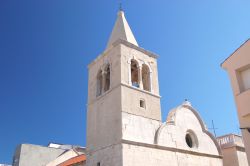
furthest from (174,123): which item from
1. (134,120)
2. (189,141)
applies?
(134,120)

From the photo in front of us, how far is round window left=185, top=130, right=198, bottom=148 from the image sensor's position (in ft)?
52.6

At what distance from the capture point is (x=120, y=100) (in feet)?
44.9

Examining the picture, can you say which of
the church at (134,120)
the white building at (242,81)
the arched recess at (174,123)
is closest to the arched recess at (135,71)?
the church at (134,120)

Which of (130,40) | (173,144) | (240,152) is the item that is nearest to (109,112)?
(173,144)

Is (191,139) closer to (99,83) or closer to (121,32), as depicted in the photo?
(99,83)

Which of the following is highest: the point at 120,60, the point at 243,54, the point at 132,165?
the point at 120,60

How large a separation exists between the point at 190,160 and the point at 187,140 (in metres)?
1.69

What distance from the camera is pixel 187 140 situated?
1627 centimetres

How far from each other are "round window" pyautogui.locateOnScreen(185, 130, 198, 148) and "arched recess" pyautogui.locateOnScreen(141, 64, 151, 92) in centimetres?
381

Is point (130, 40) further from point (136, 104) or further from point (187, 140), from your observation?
point (187, 140)

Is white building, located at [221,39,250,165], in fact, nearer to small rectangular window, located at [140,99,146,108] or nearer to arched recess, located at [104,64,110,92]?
small rectangular window, located at [140,99,146,108]

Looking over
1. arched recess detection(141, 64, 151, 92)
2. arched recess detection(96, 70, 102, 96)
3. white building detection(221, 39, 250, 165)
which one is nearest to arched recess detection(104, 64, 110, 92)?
arched recess detection(96, 70, 102, 96)

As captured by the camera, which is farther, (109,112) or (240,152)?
(240,152)

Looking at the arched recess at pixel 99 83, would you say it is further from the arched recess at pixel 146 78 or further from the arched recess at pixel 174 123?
the arched recess at pixel 174 123
